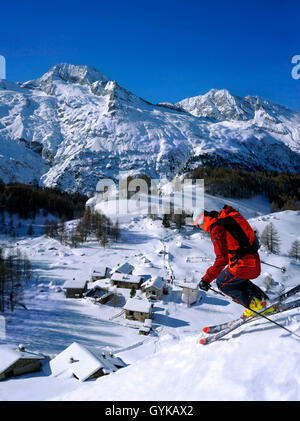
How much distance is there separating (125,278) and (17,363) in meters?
25.7

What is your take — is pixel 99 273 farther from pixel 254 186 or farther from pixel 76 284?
pixel 254 186

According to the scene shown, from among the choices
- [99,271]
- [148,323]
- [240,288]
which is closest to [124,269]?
[99,271]

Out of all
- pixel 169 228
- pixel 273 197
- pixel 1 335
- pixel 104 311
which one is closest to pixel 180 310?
pixel 104 311

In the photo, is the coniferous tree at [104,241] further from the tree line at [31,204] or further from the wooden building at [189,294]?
the tree line at [31,204]

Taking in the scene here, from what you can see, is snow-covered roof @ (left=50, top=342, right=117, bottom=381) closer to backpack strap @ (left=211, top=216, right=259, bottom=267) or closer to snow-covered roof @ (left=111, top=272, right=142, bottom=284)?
backpack strap @ (left=211, top=216, right=259, bottom=267)

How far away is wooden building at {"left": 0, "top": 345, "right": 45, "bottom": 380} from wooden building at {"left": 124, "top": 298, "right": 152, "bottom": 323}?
14.5m

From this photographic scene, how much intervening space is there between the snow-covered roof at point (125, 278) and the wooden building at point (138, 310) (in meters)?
8.52

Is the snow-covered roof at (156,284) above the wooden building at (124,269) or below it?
below

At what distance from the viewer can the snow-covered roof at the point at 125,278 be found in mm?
42344

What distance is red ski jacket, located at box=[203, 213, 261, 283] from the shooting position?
228 inches

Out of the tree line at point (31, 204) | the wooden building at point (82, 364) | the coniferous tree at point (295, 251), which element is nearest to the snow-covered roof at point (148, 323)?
the wooden building at point (82, 364)

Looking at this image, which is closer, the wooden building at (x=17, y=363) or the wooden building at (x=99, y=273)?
the wooden building at (x=17, y=363)

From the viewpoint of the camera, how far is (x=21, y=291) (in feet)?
121

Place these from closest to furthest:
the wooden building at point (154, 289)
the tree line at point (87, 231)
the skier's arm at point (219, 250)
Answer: the skier's arm at point (219, 250), the wooden building at point (154, 289), the tree line at point (87, 231)
